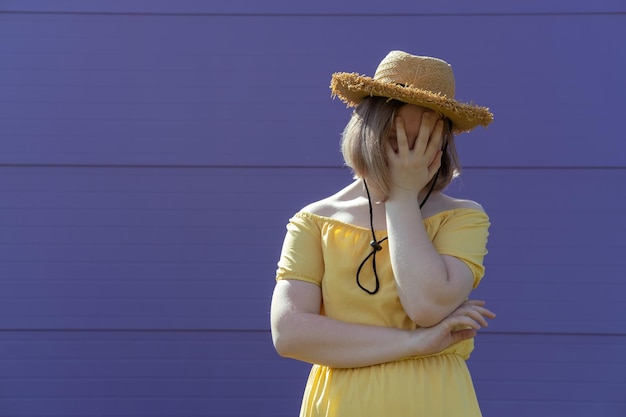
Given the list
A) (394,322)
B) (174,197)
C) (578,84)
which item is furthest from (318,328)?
(578,84)

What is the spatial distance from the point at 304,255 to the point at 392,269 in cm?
19

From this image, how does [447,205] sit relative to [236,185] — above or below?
below

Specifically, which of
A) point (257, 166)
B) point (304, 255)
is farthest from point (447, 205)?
point (257, 166)

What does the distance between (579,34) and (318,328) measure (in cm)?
210

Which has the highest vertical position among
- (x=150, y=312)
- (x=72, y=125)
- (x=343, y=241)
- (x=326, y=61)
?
(x=326, y=61)

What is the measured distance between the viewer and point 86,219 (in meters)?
3.52

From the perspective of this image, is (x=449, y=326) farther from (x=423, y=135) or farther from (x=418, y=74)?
(x=418, y=74)

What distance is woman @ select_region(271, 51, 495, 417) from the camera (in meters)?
1.81

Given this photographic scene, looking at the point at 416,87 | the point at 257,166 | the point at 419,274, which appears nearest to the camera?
the point at 419,274

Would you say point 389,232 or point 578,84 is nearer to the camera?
point 389,232

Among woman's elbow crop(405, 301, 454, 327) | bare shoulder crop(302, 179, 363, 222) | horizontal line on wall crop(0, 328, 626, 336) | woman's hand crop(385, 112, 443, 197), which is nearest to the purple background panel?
horizontal line on wall crop(0, 328, 626, 336)

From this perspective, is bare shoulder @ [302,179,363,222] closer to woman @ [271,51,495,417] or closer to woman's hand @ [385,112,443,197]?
woman @ [271,51,495,417]

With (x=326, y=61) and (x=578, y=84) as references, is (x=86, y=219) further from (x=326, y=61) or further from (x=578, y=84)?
(x=578, y=84)

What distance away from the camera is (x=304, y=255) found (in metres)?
1.89
